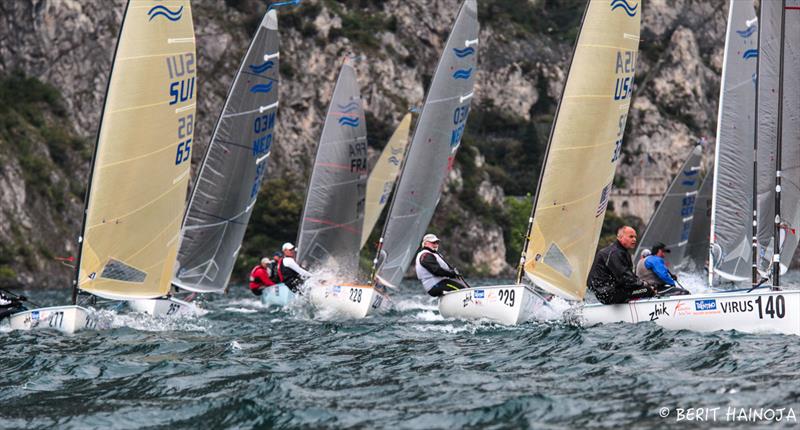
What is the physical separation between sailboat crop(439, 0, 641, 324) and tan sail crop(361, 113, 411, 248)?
50.6ft

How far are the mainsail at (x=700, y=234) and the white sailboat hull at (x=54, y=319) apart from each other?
22.6 m

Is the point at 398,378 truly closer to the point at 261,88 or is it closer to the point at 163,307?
the point at 163,307

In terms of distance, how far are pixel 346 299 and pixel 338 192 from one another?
25.8ft

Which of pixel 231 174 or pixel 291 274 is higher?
pixel 231 174

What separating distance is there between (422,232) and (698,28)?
100510 millimetres

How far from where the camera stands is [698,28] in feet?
388

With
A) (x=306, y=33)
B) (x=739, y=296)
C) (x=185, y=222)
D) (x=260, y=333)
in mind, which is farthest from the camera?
(x=306, y=33)

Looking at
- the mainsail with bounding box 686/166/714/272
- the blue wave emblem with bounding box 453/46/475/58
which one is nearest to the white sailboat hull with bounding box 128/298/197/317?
the blue wave emblem with bounding box 453/46/475/58

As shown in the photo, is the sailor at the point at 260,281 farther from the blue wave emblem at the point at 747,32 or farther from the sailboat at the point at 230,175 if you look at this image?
the blue wave emblem at the point at 747,32

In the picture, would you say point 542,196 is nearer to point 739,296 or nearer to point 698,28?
point 739,296

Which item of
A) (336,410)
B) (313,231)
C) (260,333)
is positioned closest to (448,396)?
(336,410)

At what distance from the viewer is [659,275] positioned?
16062mm

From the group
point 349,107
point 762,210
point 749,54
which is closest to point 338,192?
point 349,107

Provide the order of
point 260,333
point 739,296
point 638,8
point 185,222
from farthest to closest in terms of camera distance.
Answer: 1. point 185,222
2. point 638,8
3. point 260,333
4. point 739,296
